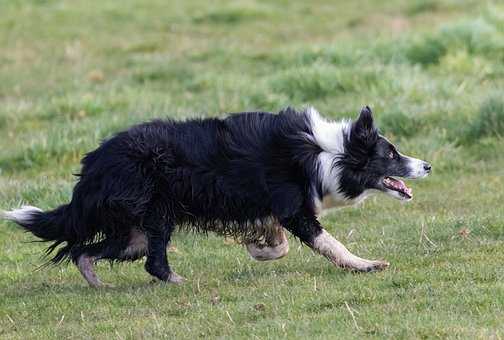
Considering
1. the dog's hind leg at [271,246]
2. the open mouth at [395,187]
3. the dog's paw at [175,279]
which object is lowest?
the dog's paw at [175,279]

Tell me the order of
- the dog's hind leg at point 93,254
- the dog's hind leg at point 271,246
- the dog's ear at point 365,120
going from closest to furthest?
the dog's ear at point 365,120 → the dog's hind leg at point 93,254 → the dog's hind leg at point 271,246

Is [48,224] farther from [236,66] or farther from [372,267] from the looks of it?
[236,66]

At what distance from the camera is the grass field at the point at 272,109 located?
19.8 ft

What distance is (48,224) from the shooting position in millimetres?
7129

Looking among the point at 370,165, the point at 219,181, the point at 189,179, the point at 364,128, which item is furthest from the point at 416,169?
the point at 189,179

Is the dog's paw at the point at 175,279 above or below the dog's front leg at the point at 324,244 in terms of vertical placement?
below

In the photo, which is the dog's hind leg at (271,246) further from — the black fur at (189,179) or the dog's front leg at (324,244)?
the dog's front leg at (324,244)

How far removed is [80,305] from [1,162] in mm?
4693

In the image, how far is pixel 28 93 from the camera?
48.8ft

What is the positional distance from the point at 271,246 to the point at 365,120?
1.14 meters

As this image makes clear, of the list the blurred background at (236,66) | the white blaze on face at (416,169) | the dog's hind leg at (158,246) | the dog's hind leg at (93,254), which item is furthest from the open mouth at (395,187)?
the blurred background at (236,66)

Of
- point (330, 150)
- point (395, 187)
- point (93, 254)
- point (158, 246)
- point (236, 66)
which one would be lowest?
point (236, 66)

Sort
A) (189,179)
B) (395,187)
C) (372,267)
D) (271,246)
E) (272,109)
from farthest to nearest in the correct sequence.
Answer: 1. (272,109)
2. (271,246)
3. (395,187)
4. (189,179)
5. (372,267)

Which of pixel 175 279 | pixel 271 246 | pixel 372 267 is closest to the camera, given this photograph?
pixel 372 267
